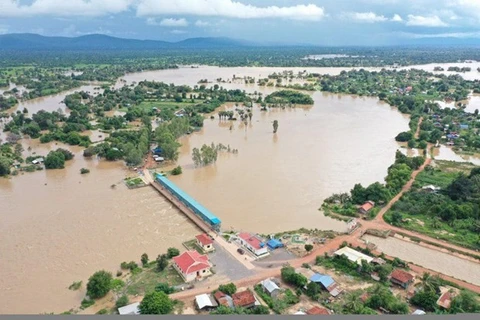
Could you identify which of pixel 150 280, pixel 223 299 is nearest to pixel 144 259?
pixel 150 280

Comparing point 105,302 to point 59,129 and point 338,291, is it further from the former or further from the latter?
point 59,129

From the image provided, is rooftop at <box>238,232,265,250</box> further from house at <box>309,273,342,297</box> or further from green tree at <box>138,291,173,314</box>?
green tree at <box>138,291,173,314</box>

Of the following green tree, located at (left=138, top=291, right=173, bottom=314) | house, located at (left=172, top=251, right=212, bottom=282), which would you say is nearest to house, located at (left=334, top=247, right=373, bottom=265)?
house, located at (left=172, top=251, right=212, bottom=282)

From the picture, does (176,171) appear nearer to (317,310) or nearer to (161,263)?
(161,263)

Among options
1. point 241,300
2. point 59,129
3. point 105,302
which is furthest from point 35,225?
point 59,129

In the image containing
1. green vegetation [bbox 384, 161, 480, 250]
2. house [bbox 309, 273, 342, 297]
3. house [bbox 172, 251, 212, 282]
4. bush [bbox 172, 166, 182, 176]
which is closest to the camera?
house [bbox 309, 273, 342, 297]

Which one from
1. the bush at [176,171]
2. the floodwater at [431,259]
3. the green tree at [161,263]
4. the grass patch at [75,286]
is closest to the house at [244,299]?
the green tree at [161,263]
